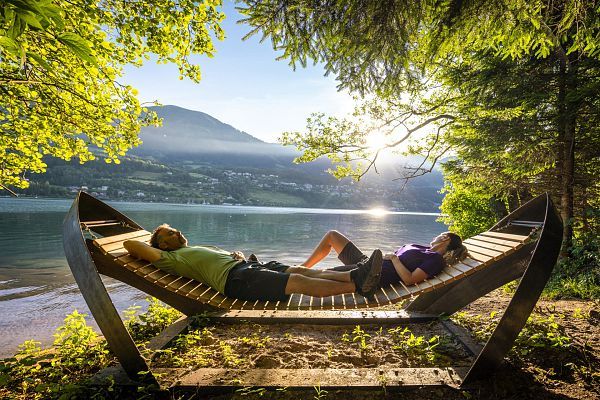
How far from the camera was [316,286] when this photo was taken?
4.27 meters

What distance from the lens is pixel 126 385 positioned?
3146 millimetres

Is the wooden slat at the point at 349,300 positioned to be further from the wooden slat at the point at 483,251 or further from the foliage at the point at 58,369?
the foliage at the point at 58,369

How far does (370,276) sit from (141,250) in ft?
9.62

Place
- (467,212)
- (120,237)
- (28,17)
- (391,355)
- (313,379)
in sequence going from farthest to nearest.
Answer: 1. (467,212)
2. (120,237)
3. (391,355)
4. (313,379)
5. (28,17)

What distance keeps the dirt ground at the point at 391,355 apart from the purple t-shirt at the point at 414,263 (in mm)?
737

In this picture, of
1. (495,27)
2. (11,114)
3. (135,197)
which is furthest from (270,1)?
(135,197)

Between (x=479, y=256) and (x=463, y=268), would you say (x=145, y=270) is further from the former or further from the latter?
(x=479, y=256)

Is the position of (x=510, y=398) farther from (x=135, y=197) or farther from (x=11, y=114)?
(x=135, y=197)

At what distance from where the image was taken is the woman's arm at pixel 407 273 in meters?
4.31

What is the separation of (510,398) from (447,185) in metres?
13.2

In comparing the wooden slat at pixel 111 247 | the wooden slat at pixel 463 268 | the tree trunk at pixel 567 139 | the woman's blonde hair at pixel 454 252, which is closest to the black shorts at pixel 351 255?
the woman's blonde hair at pixel 454 252

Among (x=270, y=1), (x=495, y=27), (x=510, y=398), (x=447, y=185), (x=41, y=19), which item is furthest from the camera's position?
(x=447, y=185)

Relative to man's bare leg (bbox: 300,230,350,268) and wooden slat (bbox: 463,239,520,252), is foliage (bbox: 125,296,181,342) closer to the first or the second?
man's bare leg (bbox: 300,230,350,268)

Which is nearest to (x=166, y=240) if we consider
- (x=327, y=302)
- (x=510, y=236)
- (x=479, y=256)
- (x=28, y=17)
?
(x=327, y=302)
